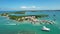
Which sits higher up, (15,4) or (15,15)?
(15,4)

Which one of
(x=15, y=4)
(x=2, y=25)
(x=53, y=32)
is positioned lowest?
(x=53, y=32)

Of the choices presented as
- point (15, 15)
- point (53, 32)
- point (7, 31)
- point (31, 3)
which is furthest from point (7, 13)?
point (53, 32)

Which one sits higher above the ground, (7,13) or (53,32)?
(7,13)

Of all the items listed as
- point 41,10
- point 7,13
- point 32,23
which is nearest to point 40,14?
point 41,10

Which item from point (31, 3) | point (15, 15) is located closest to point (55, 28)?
point (31, 3)

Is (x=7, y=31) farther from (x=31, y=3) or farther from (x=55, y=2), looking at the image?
(x=55, y=2)

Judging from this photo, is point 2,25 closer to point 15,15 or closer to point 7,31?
point 7,31

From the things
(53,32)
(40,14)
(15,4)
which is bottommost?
(53,32)

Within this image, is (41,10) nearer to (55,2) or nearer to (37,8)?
(37,8)
